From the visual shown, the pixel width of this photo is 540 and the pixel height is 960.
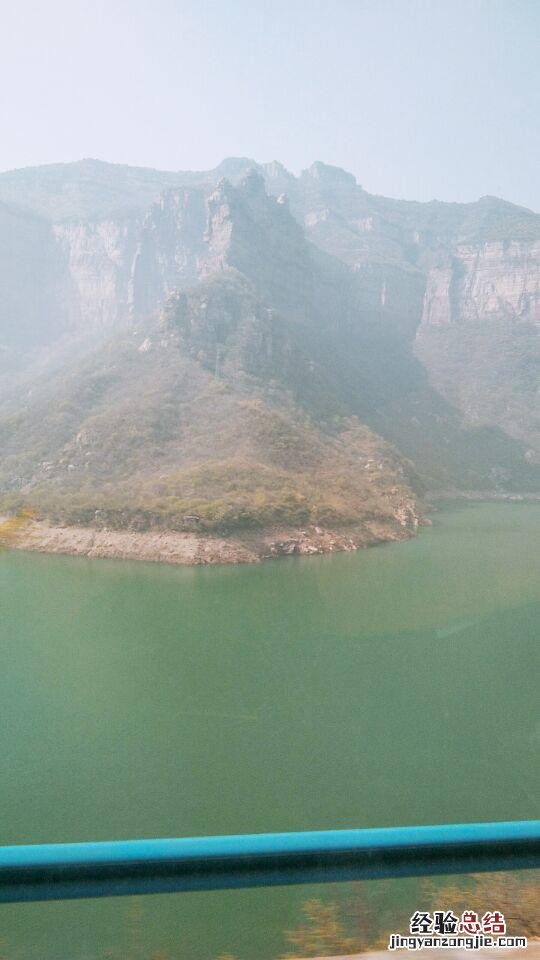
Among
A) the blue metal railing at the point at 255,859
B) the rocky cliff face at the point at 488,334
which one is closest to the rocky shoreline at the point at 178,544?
the blue metal railing at the point at 255,859

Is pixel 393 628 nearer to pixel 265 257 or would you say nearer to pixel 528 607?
pixel 528 607

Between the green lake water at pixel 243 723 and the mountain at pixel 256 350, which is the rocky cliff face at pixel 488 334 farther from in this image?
the green lake water at pixel 243 723

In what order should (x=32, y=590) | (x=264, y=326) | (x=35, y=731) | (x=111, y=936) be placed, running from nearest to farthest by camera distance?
1. (x=111, y=936)
2. (x=35, y=731)
3. (x=32, y=590)
4. (x=264, y=326)

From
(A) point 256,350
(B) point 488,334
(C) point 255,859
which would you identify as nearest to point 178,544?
(C) point 255,859

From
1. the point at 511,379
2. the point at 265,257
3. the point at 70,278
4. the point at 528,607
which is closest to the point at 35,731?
the point at 528,607

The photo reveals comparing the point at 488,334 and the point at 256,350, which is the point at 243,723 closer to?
the point at 256,350

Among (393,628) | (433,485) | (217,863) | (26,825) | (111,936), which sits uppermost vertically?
(217,863)
